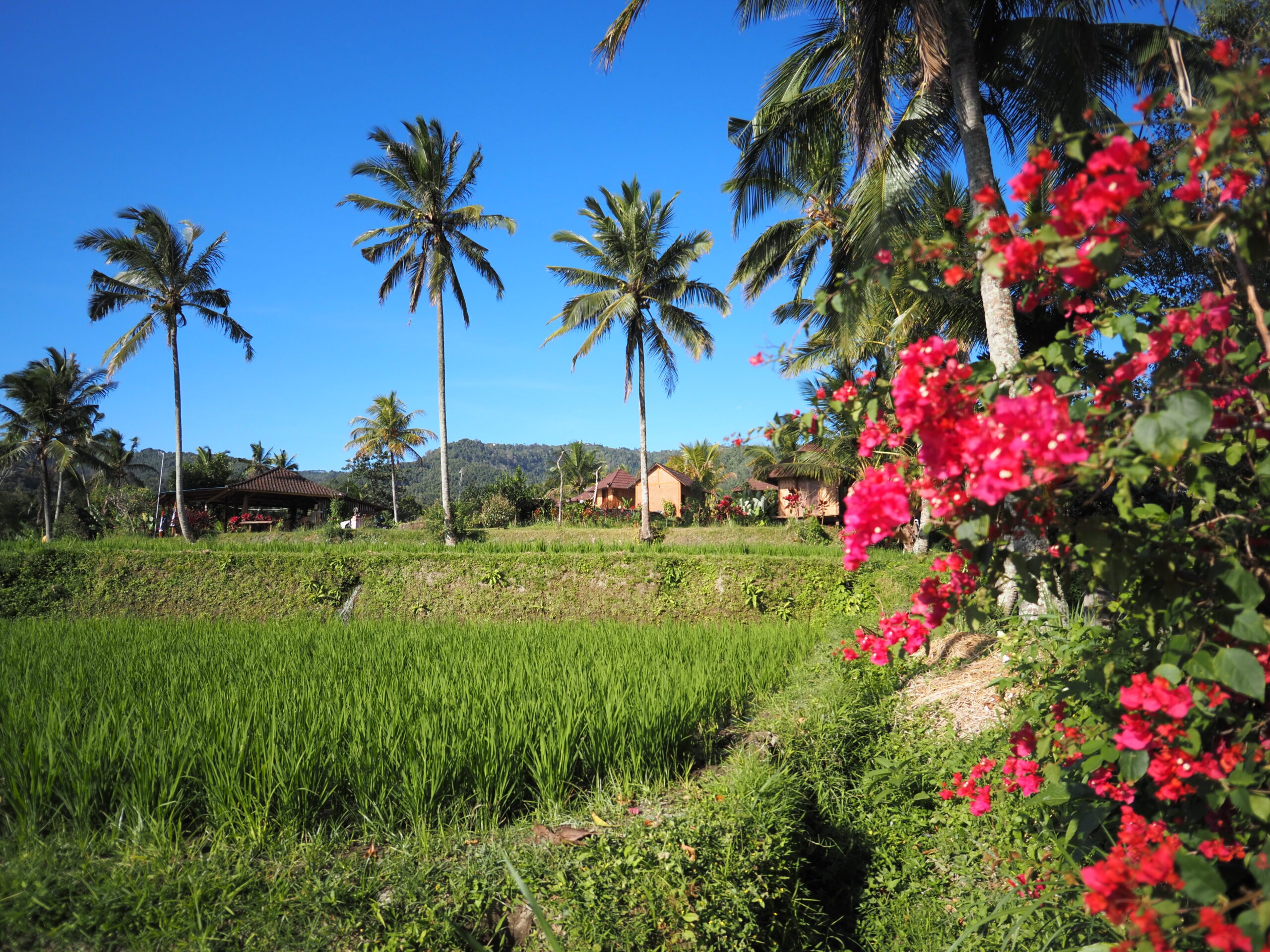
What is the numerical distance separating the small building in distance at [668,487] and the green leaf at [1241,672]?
111ft

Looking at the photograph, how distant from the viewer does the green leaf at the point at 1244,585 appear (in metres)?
1.13

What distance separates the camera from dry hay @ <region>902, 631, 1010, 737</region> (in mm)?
3678

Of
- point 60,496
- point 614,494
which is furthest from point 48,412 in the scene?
point 614,494

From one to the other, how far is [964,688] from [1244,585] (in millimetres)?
3450

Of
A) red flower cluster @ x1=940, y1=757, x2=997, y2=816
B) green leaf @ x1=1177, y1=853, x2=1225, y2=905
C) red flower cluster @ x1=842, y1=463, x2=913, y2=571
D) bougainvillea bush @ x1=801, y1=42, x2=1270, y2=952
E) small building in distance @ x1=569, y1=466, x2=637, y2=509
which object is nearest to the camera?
green leaf @ x1=1177, y1=853, x2=1225, y2=905

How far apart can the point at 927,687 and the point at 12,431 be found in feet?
127

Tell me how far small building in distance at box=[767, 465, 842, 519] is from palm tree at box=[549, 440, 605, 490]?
47.9 feet

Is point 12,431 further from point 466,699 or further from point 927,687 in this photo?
point 927,687

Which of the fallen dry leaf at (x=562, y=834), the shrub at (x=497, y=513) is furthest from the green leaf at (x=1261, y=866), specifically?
the shrub at (x=497, y=513)

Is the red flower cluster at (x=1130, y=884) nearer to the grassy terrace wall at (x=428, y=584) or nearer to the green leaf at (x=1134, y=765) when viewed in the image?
the green leaf at (x=1134, y=765)

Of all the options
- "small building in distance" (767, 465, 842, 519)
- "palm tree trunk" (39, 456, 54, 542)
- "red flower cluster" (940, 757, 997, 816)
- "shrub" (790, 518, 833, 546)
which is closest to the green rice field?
"red flower cluster" (940, 757, 997, 816)

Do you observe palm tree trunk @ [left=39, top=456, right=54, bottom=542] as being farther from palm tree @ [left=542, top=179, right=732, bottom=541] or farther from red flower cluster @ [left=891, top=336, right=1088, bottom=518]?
red flower cluster @ [left=891, top=336, right=1088, bottom=518]

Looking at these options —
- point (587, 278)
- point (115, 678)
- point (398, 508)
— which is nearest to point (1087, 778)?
point (115, 678)

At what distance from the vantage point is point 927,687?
4492mm
